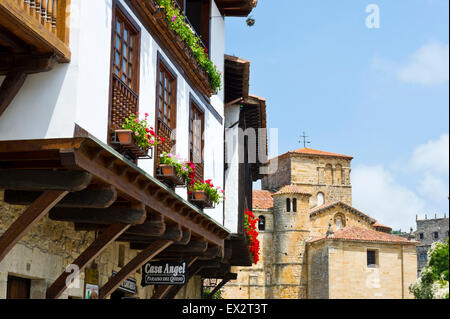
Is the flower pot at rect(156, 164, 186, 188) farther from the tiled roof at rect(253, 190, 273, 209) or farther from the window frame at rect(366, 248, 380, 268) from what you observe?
the tiled roof at rect(253, 190, 273, 209)

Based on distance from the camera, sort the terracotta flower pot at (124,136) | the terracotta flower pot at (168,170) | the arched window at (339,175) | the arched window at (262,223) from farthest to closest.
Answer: the arched window at (339,175), the arched window at (262,223), the terracotta flower pot at (168,170), the terracotta flower pot at (124,136)

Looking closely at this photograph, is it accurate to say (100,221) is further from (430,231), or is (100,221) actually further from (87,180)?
(430,231)

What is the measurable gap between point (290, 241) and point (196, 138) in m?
56.5

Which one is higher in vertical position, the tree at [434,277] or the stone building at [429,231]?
the stone building at [429,231]

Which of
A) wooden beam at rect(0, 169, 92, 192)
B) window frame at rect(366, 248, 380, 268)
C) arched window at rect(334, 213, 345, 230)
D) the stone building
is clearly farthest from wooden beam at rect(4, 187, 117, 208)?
the stone building

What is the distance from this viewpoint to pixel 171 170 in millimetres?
10844

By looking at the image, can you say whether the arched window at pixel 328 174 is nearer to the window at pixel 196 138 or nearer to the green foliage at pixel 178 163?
the window at pixel 196 138

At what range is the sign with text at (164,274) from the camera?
13016 millimetres

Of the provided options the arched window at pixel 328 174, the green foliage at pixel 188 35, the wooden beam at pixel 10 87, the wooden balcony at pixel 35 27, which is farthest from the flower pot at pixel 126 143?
the arched window at pixel 328 174

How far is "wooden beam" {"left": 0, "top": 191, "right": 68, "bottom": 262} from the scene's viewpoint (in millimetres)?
8055

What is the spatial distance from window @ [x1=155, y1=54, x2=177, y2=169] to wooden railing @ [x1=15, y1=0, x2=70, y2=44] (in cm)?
319

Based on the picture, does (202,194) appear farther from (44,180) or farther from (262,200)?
(262,200)

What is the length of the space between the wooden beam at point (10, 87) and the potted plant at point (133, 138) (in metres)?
1.57

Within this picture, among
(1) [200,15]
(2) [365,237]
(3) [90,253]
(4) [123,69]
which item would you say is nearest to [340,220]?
(2) [365,237]
